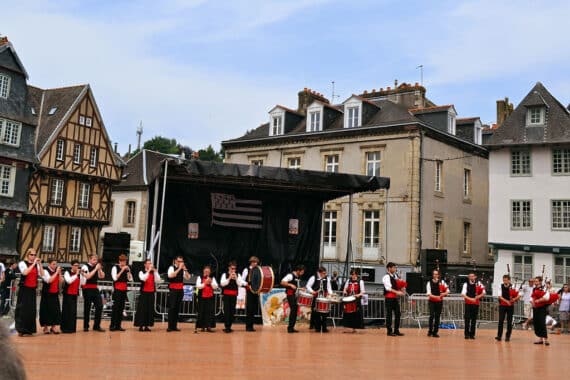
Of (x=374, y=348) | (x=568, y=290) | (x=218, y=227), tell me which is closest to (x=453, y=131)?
(x=568, y=290)

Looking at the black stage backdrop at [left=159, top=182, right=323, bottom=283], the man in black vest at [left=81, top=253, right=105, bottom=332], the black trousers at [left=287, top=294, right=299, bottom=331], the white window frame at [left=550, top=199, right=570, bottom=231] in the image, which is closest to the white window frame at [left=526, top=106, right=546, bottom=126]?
the white window frame at [left=550, top=199, right=570, bottom=231]

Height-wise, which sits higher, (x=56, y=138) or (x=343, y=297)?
(x=56, y=138)

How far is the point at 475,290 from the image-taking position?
1448cm

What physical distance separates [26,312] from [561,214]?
24137mm

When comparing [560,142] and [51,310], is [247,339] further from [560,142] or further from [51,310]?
[560,142]

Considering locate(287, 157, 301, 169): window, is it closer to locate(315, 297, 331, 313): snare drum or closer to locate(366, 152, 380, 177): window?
locate(366, 152, 380, 177): window

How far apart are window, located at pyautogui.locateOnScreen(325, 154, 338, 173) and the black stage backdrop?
14461 mm

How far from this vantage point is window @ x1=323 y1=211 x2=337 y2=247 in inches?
1336

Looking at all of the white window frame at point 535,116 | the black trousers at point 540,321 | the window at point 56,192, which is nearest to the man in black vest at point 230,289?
the black trousers at point 540,321

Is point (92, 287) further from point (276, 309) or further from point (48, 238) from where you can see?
point (48, 238)

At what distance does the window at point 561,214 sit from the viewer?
2792 centimetres

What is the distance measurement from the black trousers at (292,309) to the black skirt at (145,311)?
3173 millimetres

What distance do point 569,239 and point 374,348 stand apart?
19.7m

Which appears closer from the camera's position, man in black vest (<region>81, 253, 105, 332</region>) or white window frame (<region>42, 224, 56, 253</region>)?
man in black vest (<region>81, 253, 105, 332</region>)
